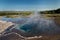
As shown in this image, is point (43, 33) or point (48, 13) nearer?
point (43, 33)

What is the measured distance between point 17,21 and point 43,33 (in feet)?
1.33

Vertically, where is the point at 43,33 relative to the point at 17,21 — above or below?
below

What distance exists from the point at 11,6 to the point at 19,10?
0.13 metres

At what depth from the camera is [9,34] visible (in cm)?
145

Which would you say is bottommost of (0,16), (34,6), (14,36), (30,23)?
(14,36)

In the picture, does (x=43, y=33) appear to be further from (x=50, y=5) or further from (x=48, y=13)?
(x=50, y=5)

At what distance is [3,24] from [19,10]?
11.8 inches

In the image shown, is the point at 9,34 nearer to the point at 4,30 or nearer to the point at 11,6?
the point at 4,30

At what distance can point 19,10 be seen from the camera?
5.30ft

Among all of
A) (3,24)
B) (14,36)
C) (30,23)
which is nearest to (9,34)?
(14,36)

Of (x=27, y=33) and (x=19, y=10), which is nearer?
(x=27, y=33)

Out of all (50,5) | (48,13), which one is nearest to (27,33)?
(48,13)

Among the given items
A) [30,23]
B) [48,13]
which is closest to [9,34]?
[30,23]

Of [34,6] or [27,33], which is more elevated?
[34,6]
